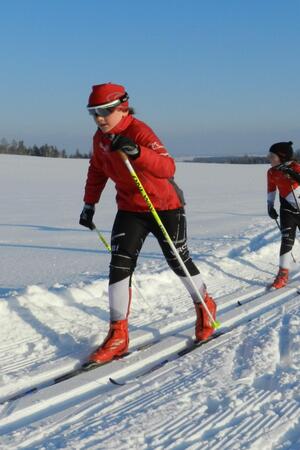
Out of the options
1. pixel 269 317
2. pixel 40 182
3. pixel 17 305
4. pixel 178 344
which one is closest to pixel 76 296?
pixel 17 305

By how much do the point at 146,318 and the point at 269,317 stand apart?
117 cm

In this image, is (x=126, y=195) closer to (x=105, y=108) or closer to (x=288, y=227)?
(x=105, y=108)

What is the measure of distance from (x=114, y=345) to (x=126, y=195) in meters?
1.17

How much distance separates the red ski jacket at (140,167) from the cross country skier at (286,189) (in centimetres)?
295

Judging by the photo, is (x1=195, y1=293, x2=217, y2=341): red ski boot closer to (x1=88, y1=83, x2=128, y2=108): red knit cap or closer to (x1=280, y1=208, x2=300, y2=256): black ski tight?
(x1=88, y1=83, x2=128, y2=108): red knit cap

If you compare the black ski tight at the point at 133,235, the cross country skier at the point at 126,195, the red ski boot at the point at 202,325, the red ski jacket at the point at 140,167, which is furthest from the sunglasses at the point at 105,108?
the red ski boot at the point at 202,325

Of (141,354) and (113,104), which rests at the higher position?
(113,104)

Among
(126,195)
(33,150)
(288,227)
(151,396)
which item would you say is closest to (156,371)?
(151,396)

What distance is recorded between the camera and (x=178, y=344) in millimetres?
4230

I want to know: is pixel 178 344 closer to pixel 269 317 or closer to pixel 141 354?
pixel 141 354

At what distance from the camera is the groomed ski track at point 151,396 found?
276 centimetres

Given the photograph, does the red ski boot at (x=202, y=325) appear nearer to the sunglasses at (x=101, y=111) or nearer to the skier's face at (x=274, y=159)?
the sunglasses at (x=101, y=111)

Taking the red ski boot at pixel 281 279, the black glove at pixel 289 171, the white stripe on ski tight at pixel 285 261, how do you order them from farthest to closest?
1. the white stripe on ski tight at pixel 285 261
2. the black glove at pixel 289 171
3. the red ski boot at pixel 281 279

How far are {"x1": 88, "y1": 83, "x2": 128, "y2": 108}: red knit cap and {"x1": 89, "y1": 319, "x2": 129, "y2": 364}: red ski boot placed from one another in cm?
167
